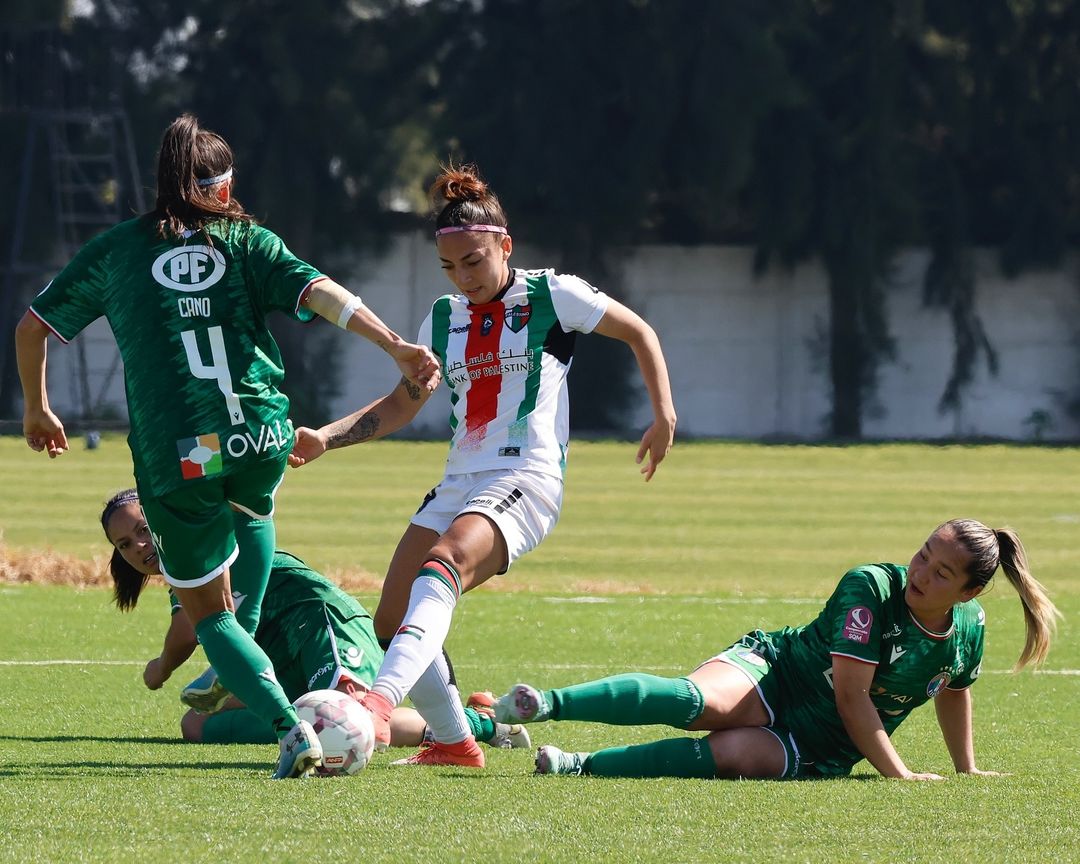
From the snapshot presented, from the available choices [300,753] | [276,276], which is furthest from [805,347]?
[300,753]

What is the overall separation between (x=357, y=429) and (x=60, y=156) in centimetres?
2691

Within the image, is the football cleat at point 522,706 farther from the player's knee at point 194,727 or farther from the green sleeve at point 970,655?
the player's knee at point 194,727

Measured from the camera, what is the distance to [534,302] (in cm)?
505

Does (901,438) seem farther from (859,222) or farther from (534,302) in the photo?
(534,302)

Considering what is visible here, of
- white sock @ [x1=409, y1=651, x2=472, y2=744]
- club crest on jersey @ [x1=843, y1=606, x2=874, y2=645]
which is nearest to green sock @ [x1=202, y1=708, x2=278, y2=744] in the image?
white sock @ [x1=409, y1=651, x2=472, y2=744]

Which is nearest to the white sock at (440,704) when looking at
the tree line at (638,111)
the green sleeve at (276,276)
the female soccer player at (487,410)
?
the female soccer player at (487,410)

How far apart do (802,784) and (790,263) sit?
93.5 feet

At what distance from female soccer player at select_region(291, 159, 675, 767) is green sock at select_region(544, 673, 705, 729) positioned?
0.40m

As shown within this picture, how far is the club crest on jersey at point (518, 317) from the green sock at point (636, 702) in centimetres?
106

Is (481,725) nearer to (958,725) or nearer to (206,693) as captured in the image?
(206,693)

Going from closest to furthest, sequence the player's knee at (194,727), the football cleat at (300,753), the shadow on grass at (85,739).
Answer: the football cleat at (300,753)
the shadow on grass at (85,739)
the player's knee at (194,727)

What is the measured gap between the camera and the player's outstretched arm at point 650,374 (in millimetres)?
4867

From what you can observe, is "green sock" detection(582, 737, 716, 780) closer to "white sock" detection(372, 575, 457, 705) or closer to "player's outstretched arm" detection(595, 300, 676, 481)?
"white sock" detection(372, 575, 457, 705)

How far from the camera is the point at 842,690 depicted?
15.0ft
